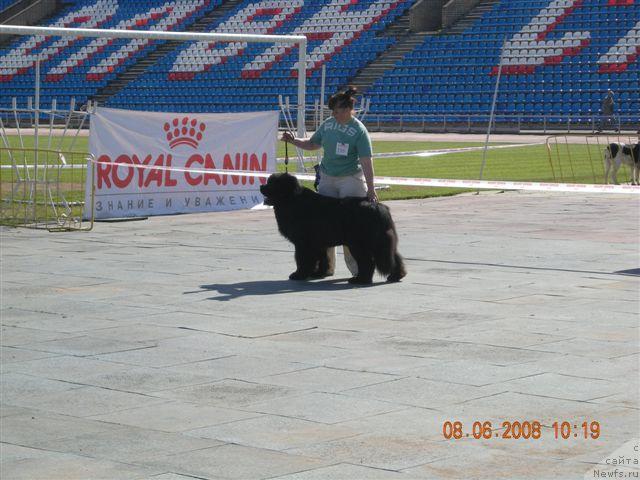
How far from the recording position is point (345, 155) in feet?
37.6

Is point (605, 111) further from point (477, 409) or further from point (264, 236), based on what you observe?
point (477, 409)

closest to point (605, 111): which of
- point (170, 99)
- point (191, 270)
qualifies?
point (170, 99)

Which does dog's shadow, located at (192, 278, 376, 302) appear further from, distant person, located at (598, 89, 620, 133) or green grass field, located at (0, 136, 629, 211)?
distant person, located at (598, 89, 620, 133)

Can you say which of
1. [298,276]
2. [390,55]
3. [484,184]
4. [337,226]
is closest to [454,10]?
[390,55]

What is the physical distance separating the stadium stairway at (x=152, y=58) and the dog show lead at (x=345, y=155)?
143 feet

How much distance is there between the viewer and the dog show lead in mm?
11367

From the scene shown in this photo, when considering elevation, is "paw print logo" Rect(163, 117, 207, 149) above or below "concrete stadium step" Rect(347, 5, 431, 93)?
below

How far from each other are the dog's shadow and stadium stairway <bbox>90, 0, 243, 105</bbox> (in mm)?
43918

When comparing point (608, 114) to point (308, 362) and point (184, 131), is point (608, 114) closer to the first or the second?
point (184, 131)

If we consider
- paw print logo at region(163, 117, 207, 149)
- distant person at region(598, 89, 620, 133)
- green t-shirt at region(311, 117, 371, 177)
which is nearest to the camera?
green t-shirt at region(311, 117, 371, 177)

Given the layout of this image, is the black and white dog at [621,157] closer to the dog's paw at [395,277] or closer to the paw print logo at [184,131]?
the paw print logo at [184,131]

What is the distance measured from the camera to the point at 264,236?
15297mm

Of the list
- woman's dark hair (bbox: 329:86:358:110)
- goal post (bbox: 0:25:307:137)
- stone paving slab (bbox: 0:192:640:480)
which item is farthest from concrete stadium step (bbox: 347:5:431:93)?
woman's dark hair (bbox: 329:86:358:110)

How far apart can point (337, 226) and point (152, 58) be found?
159 ft
